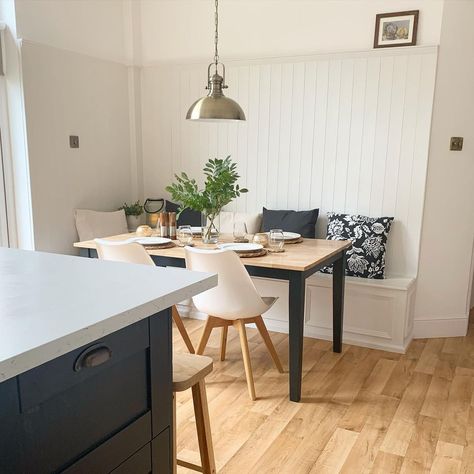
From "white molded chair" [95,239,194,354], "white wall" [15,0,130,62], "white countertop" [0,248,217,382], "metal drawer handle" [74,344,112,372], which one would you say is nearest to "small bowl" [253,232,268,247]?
"white molded chair" [95,239,194,354]

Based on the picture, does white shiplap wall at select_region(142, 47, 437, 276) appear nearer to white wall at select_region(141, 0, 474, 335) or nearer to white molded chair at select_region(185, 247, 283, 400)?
white wall at select_region(141, 0, 474, 335)

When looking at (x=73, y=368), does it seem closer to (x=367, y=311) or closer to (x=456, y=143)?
(x=367, y=311)

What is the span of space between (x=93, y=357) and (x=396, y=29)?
10.5ft

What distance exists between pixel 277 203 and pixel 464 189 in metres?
1.35

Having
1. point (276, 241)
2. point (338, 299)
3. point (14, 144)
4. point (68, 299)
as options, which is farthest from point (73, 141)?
point (68, 299)

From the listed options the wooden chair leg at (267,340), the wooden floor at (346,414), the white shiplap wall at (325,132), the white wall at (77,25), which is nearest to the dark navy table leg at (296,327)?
the wooden floor at (346,414)

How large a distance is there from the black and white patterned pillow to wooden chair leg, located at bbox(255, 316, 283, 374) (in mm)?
830

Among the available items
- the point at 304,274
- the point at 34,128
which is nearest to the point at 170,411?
the point at 304,274

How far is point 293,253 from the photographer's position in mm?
2773

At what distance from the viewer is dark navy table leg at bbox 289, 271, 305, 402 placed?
8.15ft

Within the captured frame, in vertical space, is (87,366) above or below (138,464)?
above

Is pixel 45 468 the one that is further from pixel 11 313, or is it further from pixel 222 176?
pixel 222 176

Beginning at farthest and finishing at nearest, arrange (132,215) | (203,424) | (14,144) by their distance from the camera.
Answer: (132,215) < (14,144) < (203,424)

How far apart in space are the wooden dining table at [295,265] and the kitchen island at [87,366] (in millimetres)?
1137
